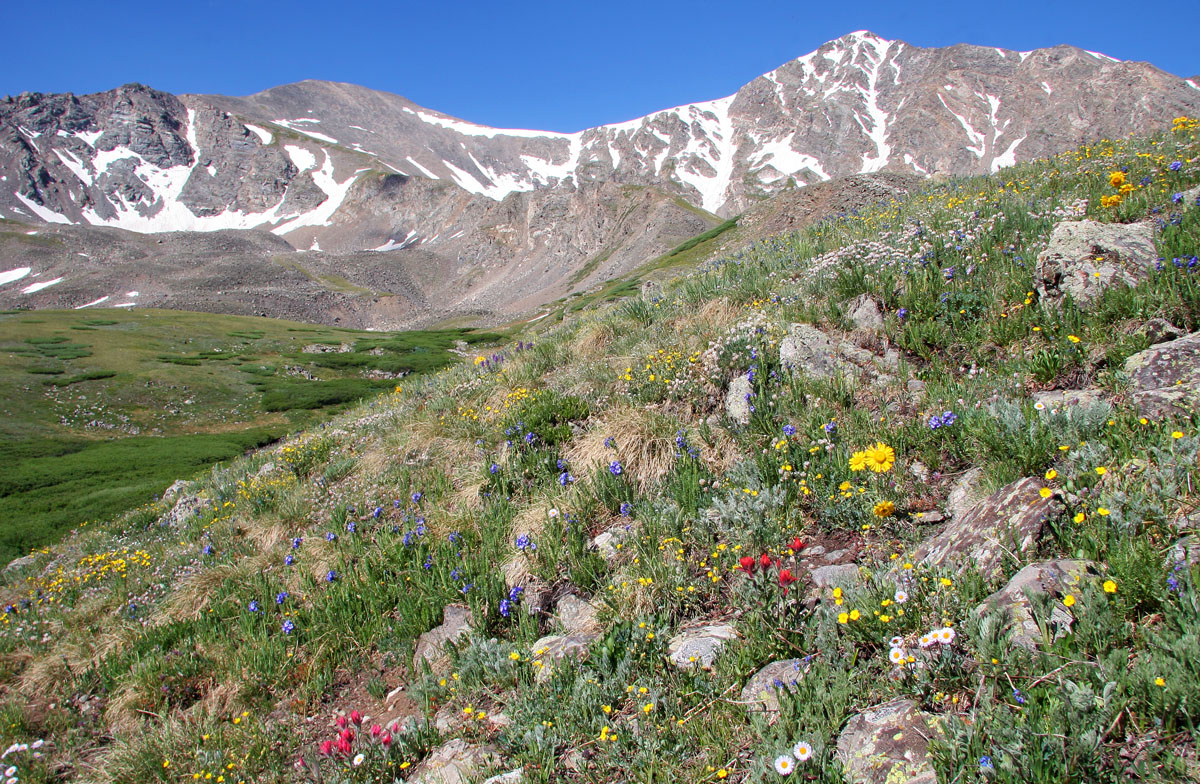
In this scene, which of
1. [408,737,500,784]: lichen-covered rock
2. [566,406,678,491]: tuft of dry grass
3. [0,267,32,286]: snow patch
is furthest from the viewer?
[0,267,32,286]: snow patch

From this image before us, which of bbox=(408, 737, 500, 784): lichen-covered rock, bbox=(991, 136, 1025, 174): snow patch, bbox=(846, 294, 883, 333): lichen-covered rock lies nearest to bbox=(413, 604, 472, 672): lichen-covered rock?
bbox=(408, 737, 500, 784): lichen-covered rock

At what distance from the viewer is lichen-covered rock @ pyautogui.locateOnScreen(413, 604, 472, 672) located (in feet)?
13.0

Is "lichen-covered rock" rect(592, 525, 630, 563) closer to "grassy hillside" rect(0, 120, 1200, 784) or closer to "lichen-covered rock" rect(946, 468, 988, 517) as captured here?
"grassy hillside" rect(0, 120, 1200, 784)

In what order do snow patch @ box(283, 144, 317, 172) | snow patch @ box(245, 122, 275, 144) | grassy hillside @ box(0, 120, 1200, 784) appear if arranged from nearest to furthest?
grassy hillside @ box(0, 120, 1200, 784), snow patch @ box(283, 144, 317, 172), snow patch @ box(245, 122, 275, 144)

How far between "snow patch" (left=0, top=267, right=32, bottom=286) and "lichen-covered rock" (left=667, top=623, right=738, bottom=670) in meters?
150

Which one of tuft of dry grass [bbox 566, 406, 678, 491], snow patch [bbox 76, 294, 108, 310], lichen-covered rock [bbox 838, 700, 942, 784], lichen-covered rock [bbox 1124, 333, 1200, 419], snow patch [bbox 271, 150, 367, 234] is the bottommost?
lichen-covered rock [bbox 838, 700, 942, 784]

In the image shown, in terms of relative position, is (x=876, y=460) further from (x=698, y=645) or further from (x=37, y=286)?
(x=37, y=286)

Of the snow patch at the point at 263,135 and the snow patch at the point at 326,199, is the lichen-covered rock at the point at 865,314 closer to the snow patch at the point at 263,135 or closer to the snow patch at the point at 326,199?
the snow patch at the point at 326,199

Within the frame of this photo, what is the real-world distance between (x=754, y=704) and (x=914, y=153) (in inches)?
8895

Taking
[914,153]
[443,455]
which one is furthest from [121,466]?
[914,153]

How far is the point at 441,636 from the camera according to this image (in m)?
4.14

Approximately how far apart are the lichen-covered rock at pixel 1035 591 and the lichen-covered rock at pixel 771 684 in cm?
85

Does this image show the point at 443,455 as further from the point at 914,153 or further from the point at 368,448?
the point at 914,153

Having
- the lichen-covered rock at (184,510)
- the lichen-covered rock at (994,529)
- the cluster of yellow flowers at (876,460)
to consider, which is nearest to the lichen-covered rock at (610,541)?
the cluster of yellow flowers at (876,460)
